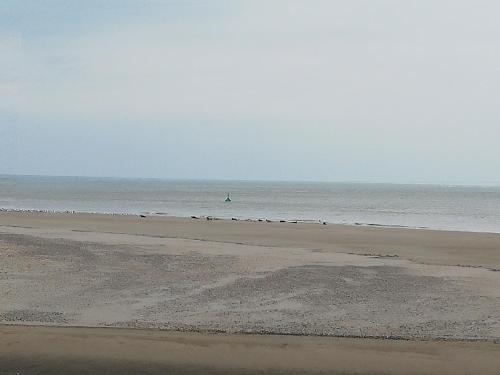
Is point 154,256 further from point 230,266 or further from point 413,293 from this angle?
point 413,293

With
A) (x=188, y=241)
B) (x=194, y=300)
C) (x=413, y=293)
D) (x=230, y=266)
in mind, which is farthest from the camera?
(x=188, y=241)

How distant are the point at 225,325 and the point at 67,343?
251 centimetres

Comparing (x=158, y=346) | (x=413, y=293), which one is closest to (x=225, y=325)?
(x=158, y=346)

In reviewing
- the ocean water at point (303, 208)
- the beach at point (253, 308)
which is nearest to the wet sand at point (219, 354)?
the beach at point (253, 308)

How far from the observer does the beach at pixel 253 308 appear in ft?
26.1

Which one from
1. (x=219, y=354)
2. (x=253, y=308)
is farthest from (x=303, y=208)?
(x=219, y=354)

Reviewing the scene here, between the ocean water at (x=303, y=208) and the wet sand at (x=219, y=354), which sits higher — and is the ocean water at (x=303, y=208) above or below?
below

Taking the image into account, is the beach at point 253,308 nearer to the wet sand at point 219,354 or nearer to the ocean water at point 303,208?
the wet sand at point 219,354

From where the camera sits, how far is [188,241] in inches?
987

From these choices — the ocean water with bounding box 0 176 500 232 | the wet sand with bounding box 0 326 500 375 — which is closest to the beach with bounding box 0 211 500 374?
the wet sand with bounding box 0 326 500 375

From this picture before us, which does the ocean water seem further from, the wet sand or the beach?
the wet sand

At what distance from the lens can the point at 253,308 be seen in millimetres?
11125

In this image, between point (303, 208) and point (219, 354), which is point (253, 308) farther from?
point (303, 208)

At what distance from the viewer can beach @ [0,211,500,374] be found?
7945 mm
